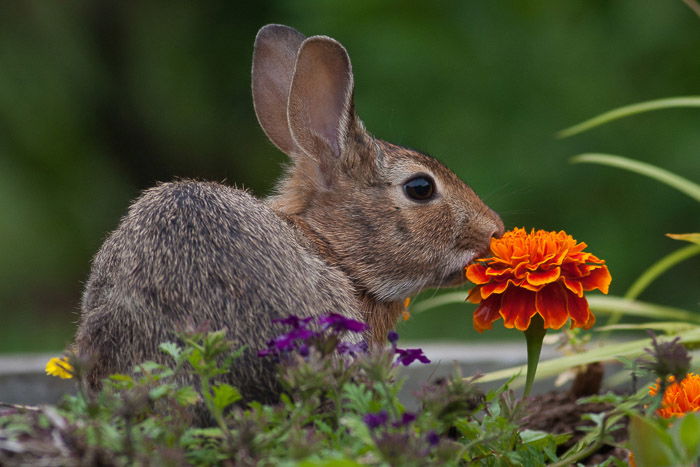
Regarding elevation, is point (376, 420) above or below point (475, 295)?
below

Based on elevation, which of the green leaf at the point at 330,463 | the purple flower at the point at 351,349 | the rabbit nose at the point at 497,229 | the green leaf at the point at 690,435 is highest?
the rabbit nose at the point at 497,229

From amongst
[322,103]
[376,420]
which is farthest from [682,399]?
[322,103]

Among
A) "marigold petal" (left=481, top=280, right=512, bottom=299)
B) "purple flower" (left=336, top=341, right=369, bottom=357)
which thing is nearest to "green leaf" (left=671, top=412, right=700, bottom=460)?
"purple flower" (left=336, top=341, right=369, bottom=357)

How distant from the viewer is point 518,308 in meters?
2.84

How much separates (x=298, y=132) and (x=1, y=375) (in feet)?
5.29

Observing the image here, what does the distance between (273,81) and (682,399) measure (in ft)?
6.69

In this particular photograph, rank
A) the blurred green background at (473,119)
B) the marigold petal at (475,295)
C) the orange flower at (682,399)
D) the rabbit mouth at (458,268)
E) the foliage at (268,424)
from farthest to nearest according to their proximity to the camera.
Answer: the blurred green background at (473,119), the rabbit mouth at (458,268), the marigold petal at (475,295), the orange flower at (682,399), the foliage at (268,424)

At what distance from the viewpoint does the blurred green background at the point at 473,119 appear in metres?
6.23

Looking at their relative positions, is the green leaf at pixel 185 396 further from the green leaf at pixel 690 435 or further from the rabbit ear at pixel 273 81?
the rabbit ear at pixel 273 81

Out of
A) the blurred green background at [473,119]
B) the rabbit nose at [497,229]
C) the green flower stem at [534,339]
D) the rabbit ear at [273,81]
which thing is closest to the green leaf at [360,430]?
the green flower stem at [534,339]

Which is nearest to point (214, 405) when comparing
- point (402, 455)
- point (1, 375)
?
point (402, 455)

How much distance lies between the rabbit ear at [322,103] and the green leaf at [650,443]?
1.75 meters

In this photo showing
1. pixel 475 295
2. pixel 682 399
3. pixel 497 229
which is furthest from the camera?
pixel 497 229

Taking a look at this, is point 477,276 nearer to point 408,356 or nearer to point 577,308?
point 577,308
